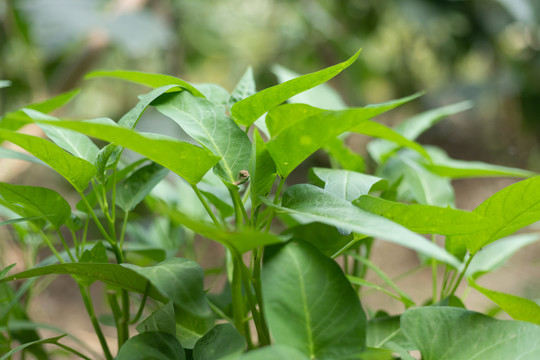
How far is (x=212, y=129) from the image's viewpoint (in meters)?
0.29

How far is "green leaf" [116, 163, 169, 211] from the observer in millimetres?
346

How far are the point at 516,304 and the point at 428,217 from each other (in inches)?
4.3

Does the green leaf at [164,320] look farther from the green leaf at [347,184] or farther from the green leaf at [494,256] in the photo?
the green leaf at [494,256]

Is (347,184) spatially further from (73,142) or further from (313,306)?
(73,142)

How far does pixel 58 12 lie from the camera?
130 cm

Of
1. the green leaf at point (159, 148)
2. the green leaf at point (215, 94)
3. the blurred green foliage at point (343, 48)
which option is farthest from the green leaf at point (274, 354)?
the blurred green foliage at point (343, 48)

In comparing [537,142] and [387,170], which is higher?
[387,170]

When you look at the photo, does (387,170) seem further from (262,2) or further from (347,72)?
(262,2)

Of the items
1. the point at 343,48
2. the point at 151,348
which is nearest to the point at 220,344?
the point at 151,348

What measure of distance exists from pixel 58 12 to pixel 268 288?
1.35 m

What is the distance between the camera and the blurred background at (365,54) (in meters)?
1.27

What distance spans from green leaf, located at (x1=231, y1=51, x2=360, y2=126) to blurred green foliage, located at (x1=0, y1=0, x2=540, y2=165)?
936mm

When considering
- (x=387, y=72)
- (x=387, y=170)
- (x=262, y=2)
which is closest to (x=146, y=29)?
(x=387, y=170)

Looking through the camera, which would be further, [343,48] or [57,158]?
[343,48]
